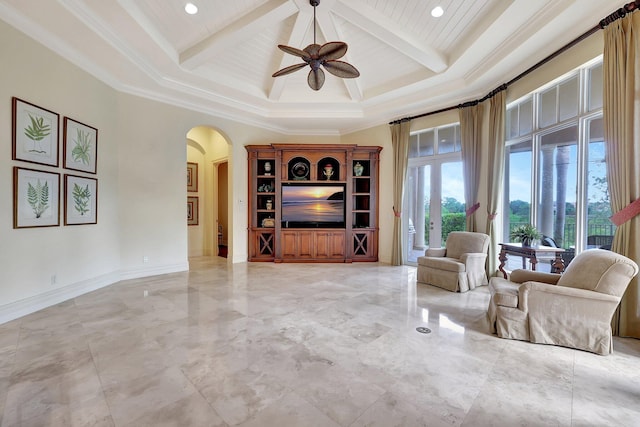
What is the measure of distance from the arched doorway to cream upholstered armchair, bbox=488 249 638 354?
6.40m

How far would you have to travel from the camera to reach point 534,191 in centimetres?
441

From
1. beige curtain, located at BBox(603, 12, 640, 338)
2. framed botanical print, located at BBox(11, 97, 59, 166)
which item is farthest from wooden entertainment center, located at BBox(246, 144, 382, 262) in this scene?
beige curtain, located at BBox(603, 12, 640, 338)

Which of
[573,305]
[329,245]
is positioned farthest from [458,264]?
[329,245]

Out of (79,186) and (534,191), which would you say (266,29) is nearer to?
(79,186)

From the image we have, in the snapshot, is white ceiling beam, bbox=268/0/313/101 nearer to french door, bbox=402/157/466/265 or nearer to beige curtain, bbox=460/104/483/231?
beige curtain, bbox=460/104/483/231

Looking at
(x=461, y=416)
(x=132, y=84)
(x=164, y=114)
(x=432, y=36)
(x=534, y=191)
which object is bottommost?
(x=461, y=416)

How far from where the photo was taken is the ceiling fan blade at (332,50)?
10.7ft

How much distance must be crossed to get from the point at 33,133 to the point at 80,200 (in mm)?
1072

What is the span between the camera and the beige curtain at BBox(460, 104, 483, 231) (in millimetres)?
5074

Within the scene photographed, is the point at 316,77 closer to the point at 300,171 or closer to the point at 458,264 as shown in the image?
the point at 300,171

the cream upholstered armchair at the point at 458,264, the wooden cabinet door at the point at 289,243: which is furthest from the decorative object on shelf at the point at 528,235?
the wooden cabinet door at the point at 289,243

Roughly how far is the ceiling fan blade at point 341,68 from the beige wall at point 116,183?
2.70m

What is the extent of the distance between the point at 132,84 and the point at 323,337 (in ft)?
17.0

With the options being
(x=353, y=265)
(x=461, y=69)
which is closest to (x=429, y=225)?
(x=353, y=265)
